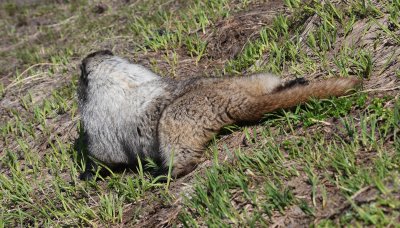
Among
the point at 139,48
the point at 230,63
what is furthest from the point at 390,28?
the point at 139,48

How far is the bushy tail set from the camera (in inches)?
160

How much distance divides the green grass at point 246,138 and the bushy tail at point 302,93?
67mm

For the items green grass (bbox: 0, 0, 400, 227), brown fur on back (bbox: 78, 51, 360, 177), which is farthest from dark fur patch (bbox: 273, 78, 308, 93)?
green grass (bbox: 0, 0, 400, 227)

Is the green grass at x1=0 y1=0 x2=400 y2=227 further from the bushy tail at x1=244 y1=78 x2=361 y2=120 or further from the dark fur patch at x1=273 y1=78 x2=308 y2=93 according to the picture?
the dark fur patch at x1=273 y1=78 x2=308 y2=93

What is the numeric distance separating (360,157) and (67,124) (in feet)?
11.7

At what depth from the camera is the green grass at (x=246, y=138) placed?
3.40 metres

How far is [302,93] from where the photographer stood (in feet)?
13.5

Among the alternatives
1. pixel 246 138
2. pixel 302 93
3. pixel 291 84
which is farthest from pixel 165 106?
pixel 302 93

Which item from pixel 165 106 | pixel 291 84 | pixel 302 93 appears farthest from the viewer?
pixel 165 106

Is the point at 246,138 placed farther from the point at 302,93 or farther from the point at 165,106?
the point at 165,106

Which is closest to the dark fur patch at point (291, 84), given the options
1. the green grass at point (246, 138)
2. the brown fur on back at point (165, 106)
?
the brown fur on back at point (165, 106)

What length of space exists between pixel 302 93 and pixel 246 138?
0.60 meters

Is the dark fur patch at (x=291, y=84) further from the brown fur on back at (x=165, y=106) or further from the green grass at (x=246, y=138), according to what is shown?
the green grass at (x=246, y=138)

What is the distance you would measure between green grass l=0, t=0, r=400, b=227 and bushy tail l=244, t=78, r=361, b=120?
2.6 inches
